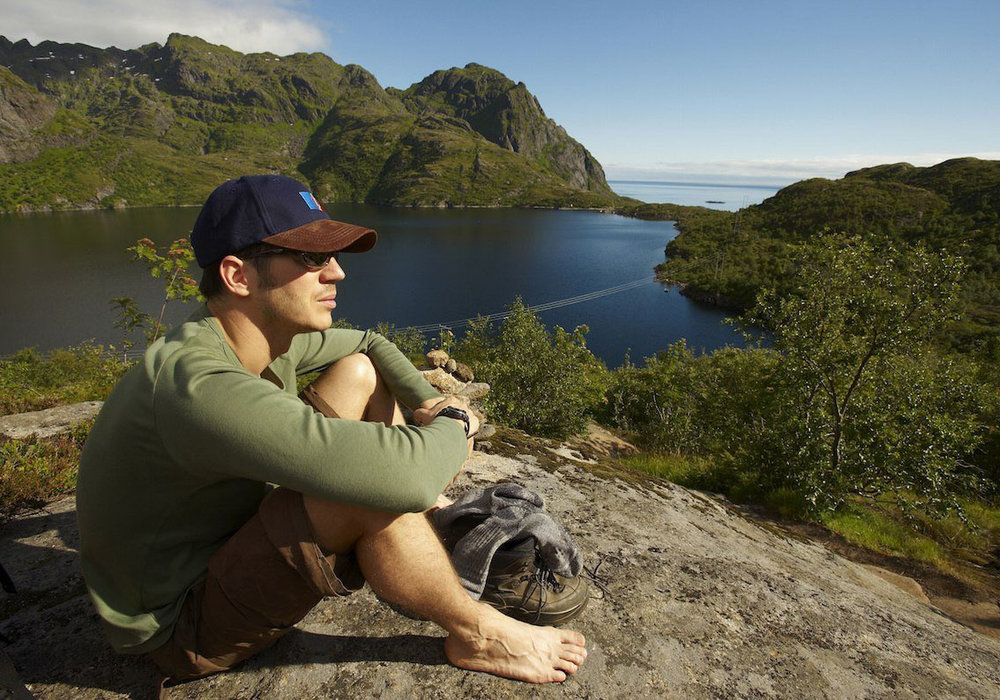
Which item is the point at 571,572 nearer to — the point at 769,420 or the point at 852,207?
the point at 769,420

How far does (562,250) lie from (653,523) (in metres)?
125

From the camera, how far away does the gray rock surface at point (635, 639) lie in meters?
2.50

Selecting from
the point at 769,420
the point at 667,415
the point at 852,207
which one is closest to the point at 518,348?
the point at 667,415

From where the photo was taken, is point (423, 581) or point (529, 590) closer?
point (423, 581)

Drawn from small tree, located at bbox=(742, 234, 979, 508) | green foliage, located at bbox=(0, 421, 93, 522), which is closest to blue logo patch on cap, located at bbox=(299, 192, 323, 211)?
green foliage, located at bbox=(0, 421, 93, 522)

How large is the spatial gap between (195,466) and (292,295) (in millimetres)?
839

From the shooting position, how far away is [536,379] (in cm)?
2009

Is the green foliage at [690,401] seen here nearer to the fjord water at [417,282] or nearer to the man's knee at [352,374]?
the man's knee at [352,374]

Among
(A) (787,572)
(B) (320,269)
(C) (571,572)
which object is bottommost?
(A) (787,572)

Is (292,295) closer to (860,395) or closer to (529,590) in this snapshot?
(529,590)

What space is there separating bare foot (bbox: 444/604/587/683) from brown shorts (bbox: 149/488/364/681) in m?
0.66

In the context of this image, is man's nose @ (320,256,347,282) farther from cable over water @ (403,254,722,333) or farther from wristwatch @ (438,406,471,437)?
cable over water @ (403,254,722,333)

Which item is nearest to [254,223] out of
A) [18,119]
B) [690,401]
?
[690,401]

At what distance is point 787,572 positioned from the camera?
→ 4.20 m
